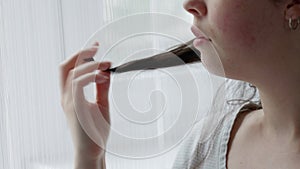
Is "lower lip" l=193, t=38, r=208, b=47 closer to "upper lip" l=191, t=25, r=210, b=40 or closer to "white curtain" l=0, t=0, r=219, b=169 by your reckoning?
"upper lip" l=191, t=25, r=210, b=40

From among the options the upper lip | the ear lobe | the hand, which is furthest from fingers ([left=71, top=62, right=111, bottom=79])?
the ear lobe

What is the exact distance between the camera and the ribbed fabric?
2.09ft

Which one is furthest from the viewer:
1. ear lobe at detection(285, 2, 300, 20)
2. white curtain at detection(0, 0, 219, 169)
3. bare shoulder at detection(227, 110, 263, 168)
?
white curtain at detection(0, 0, 219, 169)

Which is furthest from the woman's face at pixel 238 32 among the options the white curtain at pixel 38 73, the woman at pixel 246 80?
the white curtain at pixel 38 73

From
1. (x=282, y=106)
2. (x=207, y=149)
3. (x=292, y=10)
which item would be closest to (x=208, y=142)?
(x=207, y=149)

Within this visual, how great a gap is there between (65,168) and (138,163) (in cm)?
13

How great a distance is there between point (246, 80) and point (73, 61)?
0.69 ft

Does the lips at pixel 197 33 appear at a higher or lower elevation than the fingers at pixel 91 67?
higher

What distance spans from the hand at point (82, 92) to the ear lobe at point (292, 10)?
20 centimetres

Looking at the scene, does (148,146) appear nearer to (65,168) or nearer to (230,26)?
(230,26)

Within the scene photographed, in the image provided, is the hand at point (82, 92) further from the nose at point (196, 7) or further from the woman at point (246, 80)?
the nose at point (196, 7)

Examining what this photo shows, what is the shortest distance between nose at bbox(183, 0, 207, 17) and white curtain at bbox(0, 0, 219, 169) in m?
0.21

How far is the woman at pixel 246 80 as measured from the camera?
515 mm

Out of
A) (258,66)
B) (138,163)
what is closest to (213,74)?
(258,66)
